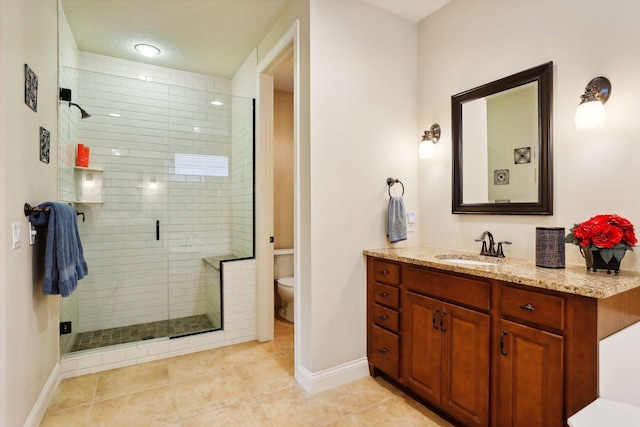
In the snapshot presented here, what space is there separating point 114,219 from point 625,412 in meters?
3.60

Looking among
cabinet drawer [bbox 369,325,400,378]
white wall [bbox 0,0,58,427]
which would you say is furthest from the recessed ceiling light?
cabinet drawer [bbox 369,325,400,378]

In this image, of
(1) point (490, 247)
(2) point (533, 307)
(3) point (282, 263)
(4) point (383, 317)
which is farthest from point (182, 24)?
(2) point (533, 307)

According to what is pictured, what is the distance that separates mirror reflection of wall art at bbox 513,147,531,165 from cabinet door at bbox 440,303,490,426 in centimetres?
102

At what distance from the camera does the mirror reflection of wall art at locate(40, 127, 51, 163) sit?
1.97 m

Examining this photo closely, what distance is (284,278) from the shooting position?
12.3ft

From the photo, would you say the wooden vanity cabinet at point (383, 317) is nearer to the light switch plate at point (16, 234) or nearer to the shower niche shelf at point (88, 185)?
the light switch plate at point (16, 234)

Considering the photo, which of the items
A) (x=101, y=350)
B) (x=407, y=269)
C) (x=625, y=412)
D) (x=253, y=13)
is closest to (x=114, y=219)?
(x=101, y=350)

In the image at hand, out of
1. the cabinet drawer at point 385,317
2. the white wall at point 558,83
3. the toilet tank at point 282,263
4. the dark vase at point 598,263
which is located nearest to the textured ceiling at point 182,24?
the white wall at point 558,83

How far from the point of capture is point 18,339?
5.30 feet

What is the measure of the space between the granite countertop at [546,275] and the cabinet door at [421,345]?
0.81 ft

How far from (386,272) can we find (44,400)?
229cm

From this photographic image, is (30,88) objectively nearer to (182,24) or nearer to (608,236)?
(182,24)

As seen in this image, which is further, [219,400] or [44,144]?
[219,400]

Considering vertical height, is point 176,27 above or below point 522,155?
above
